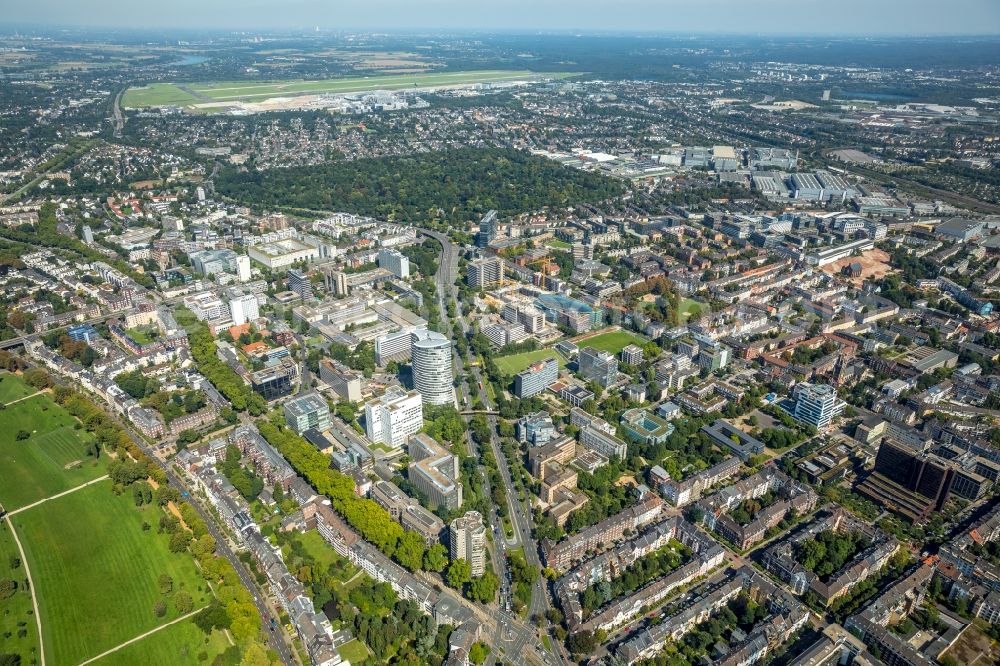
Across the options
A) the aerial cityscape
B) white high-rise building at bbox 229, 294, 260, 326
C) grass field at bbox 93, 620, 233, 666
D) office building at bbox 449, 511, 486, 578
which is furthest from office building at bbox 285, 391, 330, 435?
white high-rise building at bbox 229, 294, 260, 326

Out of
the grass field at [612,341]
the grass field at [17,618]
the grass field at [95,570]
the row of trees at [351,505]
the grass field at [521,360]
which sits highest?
the row of trees at [351,505]

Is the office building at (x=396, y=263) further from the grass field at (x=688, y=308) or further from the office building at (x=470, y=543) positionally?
the office building at (x=470, y=543)

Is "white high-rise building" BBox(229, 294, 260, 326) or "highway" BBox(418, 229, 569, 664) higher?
"white high-rise building" BBox(229, 294, 260, 326)

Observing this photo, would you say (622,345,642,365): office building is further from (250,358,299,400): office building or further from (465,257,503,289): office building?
(250,358,299,400): office building

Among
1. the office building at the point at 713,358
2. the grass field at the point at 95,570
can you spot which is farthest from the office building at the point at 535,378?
the grass field at the point at 95,570

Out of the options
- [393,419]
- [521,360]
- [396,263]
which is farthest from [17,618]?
[396,263]

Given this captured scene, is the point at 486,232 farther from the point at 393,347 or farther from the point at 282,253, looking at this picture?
the point at 393,347

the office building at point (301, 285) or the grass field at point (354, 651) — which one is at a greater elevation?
the office building at point (301, 285)
